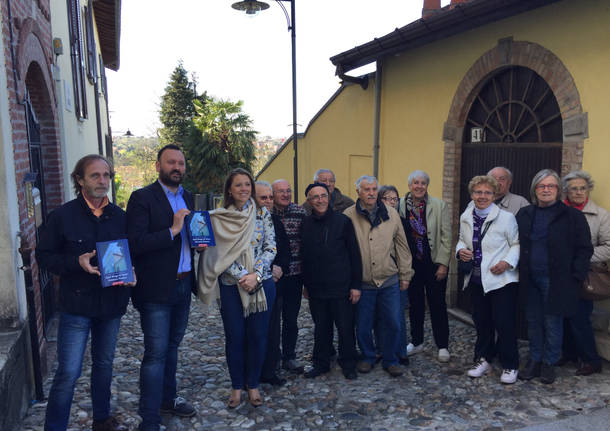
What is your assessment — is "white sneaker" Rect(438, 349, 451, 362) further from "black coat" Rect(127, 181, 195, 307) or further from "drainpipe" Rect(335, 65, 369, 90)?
"drainpipe" Rect(335, 65, 369, 90)

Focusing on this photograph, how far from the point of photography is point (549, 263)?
164 inches

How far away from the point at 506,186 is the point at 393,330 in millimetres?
1720

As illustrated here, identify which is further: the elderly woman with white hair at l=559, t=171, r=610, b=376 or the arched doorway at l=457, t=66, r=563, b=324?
the arched doorway at l=457, t=66, r=563, b=324

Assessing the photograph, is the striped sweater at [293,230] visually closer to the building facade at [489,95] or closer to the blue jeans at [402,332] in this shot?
the blue jeans at [402,332]

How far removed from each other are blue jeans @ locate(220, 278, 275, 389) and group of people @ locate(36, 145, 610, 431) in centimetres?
1

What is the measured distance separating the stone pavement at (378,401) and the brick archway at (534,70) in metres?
2.13

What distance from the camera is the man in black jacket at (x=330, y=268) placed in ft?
14.3

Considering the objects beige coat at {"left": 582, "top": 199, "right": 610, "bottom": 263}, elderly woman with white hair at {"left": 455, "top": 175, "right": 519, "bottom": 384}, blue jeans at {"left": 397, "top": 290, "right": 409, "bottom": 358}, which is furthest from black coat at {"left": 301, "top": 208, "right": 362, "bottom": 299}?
beige coat at {"left": 582, "top": 199, "right": 610, "bottom": 263}

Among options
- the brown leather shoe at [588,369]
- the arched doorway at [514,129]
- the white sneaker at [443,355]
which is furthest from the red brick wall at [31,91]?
the arched doorway at [514,129]

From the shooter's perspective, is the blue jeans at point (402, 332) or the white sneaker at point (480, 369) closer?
the white sneaker at point (480, 369)

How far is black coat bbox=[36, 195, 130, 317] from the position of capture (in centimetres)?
305

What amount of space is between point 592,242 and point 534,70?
2.02 metres

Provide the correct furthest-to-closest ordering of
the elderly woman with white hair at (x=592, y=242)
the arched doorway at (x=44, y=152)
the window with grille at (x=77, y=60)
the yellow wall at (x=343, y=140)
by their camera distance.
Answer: the yellow wall at (x=343, y=140), the window with grille at (x=77, y=60), the arched doorway at (x=44, y=152), the elderly woman with white hair at (x=592, y=242)

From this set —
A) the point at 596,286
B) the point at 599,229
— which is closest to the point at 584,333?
the point at 596,286
